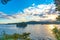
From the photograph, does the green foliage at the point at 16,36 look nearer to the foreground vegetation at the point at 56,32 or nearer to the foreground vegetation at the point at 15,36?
the foreground vegetation at the point at 15,36

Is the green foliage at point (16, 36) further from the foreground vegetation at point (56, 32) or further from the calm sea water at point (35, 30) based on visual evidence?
the foreground vegetation at point (56, 32)

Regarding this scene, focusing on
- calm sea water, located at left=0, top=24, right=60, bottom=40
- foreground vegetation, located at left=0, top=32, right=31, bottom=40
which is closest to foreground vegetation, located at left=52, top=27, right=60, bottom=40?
calm sea water, located at left=0, top=24, right=60, bottom=40

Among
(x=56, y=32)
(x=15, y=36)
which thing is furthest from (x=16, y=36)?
(x=56, y=32)

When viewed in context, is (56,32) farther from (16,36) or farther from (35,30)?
(16,36)

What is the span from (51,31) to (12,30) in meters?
0.48

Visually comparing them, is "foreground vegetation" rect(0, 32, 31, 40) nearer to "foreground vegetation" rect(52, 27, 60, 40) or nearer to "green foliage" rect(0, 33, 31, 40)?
"green foliage" rect(0, 33, 31, 40)

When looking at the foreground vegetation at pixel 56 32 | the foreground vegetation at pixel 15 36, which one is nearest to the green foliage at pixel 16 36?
the foreground vegetation at pixel 15 36

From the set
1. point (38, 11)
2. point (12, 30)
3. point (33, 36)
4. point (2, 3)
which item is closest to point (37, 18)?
point (38, 11)

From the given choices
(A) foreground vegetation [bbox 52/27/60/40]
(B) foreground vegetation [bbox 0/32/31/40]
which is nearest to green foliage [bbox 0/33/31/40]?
(B) foreground vegetation [bbox 0/32/31/40]

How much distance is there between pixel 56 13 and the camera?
1485 millimetres

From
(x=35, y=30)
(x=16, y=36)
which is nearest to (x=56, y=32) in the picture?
(x=35, y=30)

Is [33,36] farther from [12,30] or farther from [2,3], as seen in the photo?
[2,3]

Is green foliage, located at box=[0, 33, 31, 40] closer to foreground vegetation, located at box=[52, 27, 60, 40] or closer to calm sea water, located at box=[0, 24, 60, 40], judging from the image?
calm sea water, located at box=[0, 24, 60, 40]

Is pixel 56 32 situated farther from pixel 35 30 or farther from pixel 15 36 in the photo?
pixel 15 36
